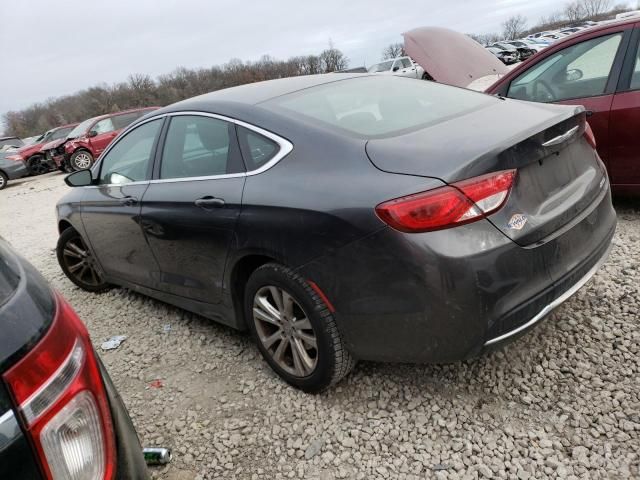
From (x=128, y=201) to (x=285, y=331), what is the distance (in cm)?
161

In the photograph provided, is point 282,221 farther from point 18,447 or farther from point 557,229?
point 18,447

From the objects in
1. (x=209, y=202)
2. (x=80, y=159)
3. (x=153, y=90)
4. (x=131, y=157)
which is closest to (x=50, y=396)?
(x=209, y=202)

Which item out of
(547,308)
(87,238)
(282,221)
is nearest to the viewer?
(547,308)

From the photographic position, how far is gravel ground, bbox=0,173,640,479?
2.11m

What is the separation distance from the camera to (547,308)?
2.11 meters

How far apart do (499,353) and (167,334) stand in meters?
2.29

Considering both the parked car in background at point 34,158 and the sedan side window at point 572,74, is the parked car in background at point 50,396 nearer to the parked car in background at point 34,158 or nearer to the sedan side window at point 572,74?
the sedan side window at point 572,74

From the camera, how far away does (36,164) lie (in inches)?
712

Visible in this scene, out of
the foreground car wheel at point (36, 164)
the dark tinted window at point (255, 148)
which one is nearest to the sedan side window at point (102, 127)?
the foreground car wheel at point (36, 164)

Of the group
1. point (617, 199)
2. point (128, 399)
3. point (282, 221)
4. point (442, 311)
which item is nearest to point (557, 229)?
point (442, 311)

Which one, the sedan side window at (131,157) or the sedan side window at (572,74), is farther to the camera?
the sedan side window at (572,74)

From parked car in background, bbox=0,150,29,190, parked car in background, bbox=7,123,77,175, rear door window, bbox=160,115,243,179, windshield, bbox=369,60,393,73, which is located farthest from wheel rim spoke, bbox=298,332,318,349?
windshield, bbox=369,60,393,73

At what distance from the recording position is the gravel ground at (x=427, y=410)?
2.11 m

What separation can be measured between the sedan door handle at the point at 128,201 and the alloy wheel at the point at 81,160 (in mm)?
13988
